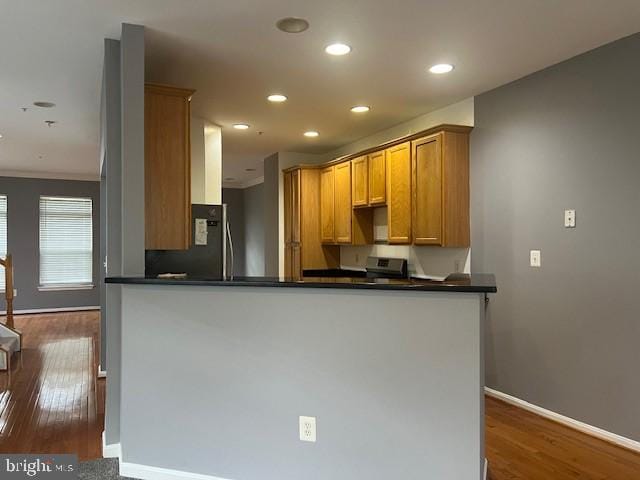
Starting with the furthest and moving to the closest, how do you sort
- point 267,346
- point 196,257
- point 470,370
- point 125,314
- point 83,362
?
point 83,362, point 196,257, point 125,314, point 267,346, point 470,370

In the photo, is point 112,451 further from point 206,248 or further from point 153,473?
point 206,248

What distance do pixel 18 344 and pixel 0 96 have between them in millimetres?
3202

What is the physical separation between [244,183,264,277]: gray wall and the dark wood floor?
5165 mm

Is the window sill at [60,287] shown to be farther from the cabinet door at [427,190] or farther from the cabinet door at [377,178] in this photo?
the cabinet door at [427,190]

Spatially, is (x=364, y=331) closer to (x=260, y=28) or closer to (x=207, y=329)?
(x=207, y=329)

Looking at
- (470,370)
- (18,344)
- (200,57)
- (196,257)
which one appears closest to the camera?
(470,370)

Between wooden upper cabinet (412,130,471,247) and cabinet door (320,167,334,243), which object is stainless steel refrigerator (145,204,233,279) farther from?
cabinet door (320,167,334,243)

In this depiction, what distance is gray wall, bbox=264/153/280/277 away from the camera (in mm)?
6848

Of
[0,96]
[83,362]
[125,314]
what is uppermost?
[0,96]

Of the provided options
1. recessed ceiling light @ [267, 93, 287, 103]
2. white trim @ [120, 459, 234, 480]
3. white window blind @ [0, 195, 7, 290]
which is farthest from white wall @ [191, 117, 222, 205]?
white window blind @ [0, 195, 7, 290]

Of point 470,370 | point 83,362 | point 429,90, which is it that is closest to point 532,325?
point 470,370

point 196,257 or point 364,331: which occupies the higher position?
point 196,257

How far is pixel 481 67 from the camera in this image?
3549 mm

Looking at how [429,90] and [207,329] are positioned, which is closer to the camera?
[207,329]
